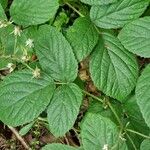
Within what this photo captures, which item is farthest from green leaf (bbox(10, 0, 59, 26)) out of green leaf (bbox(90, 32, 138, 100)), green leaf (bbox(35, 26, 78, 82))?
green leaf (bbox(90, 32, 138, 100))

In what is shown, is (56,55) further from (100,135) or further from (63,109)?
(100,135)

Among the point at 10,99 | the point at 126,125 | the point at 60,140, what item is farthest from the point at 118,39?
the point at 60,140

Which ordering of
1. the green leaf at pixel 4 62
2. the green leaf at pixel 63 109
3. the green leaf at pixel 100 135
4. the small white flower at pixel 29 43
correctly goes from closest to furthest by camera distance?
the green leaf at pixel 100 135 → the green leaf at pixel 63 109 → the small white flower at pixel 29 43 → the green leaf at pixel 4 62

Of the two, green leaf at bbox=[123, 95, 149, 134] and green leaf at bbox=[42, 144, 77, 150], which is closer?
green leaf at bbox=[42, 144, 77, 150]

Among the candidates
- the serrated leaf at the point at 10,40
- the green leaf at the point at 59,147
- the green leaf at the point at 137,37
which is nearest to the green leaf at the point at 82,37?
the green leaf at the point at 137,37

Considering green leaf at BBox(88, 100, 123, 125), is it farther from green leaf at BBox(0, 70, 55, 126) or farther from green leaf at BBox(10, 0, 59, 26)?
green leaf at BBox(10, 0, 59, 26)

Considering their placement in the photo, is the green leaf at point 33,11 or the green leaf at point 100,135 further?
the green leaf at point 33,11

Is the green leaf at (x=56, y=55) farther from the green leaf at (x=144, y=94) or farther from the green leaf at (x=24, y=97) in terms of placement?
the green leaf at (x=144, y=94)

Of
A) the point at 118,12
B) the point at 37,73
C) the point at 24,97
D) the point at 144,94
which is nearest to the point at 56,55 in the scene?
the point at 37,73
